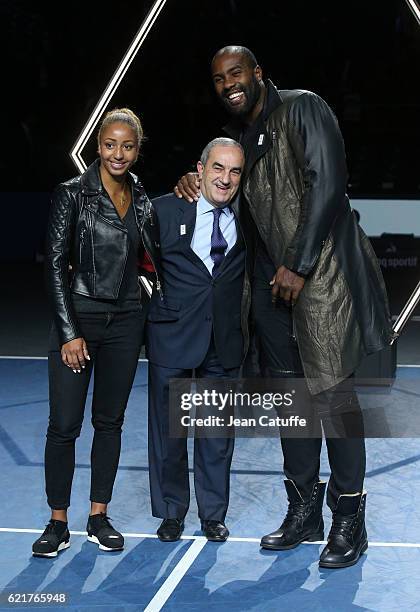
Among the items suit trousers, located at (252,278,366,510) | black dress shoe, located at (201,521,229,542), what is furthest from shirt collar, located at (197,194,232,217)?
black dress shoe, located at (201,521,229,542)

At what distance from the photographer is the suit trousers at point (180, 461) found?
366 centimetres

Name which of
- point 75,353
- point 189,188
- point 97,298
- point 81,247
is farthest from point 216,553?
point 189,188

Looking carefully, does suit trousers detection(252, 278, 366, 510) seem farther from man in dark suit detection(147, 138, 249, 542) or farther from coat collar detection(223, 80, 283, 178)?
coat collar detection(223, 80, 283, 178)

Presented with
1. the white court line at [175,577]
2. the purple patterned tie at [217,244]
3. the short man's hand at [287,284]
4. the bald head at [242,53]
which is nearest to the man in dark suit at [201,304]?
the purple patterned tie at [217,244]

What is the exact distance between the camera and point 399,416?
5.62 metres

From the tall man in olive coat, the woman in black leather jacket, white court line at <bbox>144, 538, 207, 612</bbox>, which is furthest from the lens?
the woman in black leather jacket

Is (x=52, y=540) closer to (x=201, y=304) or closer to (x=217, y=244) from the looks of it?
(x=201, y=304)

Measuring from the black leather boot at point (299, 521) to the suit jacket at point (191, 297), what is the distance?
1.71 ft

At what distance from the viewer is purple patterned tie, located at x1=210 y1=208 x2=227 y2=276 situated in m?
3.58

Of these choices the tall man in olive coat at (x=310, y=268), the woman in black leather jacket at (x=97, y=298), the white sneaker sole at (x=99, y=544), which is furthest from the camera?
the white sneaker sole at (x=99, y=544)

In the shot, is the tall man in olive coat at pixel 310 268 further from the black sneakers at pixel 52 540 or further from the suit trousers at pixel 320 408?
the black sneakers at pixel 52 540

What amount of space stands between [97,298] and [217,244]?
1.49ft

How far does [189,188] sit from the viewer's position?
142 inches

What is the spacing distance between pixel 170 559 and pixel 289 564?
0.40 m
